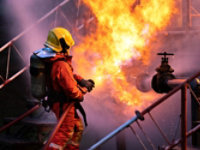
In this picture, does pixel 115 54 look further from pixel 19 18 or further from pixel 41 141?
pixel 41 141

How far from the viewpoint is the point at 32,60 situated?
423 cm

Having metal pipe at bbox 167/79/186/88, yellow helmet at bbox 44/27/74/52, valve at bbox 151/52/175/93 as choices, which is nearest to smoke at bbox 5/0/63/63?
yellow helmet at bbox 44/27/74/52

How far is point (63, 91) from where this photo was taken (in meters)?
4.24

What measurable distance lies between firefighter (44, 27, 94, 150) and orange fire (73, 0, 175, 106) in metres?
3.82

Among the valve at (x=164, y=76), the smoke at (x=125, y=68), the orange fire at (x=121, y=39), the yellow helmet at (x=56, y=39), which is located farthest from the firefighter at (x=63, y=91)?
the orange fire at (x=121, y=39)

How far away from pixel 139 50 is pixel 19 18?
390 centimetres

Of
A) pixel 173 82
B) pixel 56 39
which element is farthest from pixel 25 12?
pixel 173 82

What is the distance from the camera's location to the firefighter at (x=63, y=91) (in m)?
4.13

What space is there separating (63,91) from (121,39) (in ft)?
15.5

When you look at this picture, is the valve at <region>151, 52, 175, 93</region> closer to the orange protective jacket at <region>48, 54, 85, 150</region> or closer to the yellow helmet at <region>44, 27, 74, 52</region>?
the orange protective jacket at <region>48, 54, 85, 150</region>

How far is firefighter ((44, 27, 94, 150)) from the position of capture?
13.5 feet

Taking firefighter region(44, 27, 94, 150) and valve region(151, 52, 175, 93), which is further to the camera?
valve region(151, 52, 175, 93)

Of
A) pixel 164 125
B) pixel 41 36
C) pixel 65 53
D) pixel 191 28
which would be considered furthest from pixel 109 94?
pixel 65 53

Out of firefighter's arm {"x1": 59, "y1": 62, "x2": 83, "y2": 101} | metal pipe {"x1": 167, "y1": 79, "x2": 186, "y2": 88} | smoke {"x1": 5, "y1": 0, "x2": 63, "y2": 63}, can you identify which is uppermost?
smoke {"x1": 5, "y1": 0, "x2": 63, "y2": 63}
